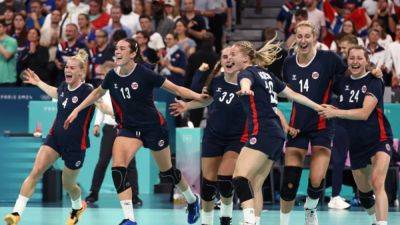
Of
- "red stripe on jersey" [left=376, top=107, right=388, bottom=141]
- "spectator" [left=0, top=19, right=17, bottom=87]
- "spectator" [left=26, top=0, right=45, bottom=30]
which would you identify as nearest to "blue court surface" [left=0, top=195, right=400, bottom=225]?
"red stripe on jersey" [left=376, top=107, right=388, bottom=141]

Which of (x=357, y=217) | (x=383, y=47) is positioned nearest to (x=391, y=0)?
(x=383, y=47)

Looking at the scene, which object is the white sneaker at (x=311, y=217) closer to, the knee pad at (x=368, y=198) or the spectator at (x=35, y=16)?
the knee pad at (x=368, y=198)

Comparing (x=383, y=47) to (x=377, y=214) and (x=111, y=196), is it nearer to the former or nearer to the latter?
(x=111, y=196)

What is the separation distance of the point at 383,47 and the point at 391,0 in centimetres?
230

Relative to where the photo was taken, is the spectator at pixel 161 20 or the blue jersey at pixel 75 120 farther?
the spectator at pixel 161 20

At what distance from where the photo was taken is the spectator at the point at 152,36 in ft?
70.2

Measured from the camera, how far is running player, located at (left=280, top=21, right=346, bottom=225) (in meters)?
13.1

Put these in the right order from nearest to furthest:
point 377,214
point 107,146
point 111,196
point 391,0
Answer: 1. point 377,214
2. point 107,146
3. point 111,196
4. point 391,0

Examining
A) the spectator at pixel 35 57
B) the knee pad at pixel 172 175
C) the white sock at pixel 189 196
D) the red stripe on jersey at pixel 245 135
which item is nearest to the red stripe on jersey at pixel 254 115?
the red stripe on jersey at pixel 245 135

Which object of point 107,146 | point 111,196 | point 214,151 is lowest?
point 111,196

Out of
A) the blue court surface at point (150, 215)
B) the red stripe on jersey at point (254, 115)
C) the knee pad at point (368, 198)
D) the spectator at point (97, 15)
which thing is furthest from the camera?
the spectator at point (97, 15)

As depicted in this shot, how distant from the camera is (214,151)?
13242 millimetres

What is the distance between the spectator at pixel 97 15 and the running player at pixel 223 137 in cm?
985

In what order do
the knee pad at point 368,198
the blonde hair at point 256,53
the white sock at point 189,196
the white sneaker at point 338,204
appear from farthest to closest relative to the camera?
the white sneaker at point 338,204 → the white sock at point 189,196 → the knee pad at point 368,198 → the blonde hair at point 256,53
